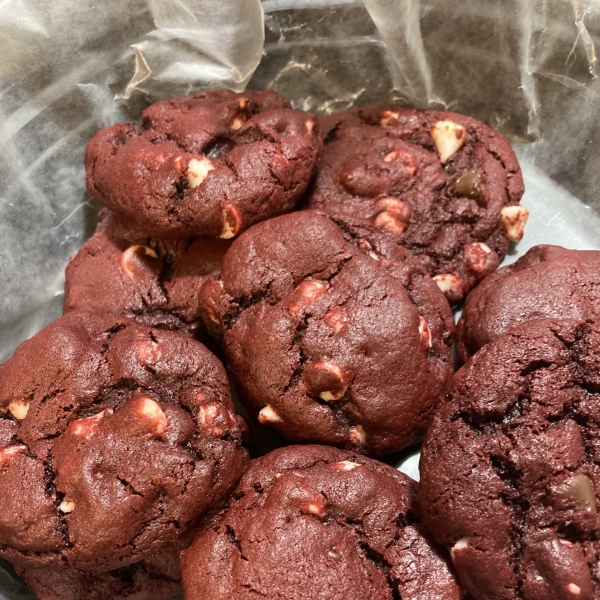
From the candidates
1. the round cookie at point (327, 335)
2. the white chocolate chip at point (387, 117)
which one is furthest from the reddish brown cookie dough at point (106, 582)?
the white chocolate chip at point (387, 117)

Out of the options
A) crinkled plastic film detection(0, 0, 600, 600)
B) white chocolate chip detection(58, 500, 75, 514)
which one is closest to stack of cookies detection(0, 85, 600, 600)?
white chocolate chip detection(58, 500, 75, 514)

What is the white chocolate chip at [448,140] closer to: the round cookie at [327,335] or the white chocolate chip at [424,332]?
the round cookie at [327,335]

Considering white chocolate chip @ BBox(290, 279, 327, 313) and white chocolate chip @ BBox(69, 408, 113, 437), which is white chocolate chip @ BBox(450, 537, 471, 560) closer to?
white chocolate chip @ BBox(290, 279, 327, 313)

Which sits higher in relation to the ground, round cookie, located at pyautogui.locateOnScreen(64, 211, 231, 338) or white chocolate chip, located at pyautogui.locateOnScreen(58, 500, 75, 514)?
round cookie, located at pyautogui.locateOnScreen(64, 211, 231, 338)

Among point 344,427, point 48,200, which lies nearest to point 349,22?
point 48,200

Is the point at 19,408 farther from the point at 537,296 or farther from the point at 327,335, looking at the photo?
the point at 537,296

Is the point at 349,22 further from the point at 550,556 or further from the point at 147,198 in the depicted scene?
the point at 550,556
